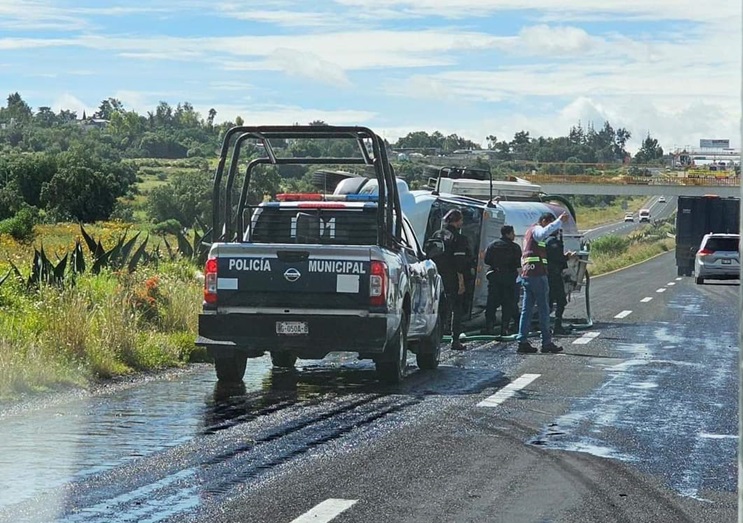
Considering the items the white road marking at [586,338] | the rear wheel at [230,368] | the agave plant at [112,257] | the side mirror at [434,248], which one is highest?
the side mirror at [434,248]

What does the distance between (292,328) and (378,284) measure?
912 millimetres

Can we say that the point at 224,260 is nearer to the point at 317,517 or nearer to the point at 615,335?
the point at 317,517

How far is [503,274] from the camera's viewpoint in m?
19.3

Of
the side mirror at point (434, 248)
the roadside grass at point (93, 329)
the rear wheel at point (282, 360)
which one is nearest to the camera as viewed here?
the roadside grass at point (93, 329)

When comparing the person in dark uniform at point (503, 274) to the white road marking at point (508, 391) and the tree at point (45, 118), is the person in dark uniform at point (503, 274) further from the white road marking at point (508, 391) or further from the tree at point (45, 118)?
the tree at point (45, 118)

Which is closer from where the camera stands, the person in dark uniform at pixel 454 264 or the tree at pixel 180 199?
the person in dark uniform at pixel 454 264

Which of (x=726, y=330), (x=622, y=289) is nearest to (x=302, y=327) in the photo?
(x=726, y=330)

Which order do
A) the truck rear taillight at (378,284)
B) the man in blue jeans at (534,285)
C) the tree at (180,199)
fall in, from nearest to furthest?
1. the truck rear taillight at (378,284)
2. the man in blue jeans at (534,285)
3. the tree at (180,199)

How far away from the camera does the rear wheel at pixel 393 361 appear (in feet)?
43.6

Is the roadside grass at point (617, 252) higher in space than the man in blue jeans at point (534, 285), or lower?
lower

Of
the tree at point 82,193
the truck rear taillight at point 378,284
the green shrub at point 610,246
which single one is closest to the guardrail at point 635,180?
the green shrub at point 610,246

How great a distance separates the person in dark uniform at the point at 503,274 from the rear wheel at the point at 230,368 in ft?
20.8

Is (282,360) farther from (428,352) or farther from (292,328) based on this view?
(292,328)

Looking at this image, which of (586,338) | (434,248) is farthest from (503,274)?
(434,248)
